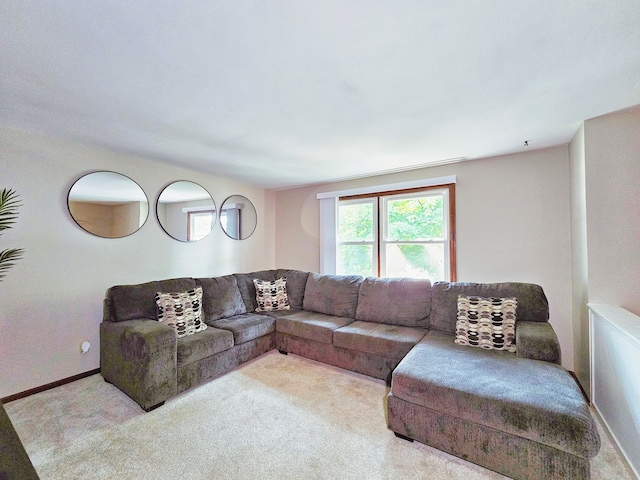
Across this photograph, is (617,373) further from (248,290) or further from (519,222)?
(248,290)

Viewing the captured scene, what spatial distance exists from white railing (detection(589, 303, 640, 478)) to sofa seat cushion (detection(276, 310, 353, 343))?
199cm

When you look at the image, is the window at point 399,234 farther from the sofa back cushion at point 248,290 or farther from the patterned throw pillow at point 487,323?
the sofa back cushion at point 248,290

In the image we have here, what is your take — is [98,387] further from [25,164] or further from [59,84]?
[59,84]

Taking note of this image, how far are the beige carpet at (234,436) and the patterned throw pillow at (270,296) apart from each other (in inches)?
44.6

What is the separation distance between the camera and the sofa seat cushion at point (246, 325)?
2822 mm

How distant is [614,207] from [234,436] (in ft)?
10.4

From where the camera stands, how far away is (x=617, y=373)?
5.46ft

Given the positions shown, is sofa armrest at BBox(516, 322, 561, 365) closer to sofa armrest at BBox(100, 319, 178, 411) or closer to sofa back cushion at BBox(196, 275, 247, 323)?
sofa armrest at BBox(100, 319, 178, 411)

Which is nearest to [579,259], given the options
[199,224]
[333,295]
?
[333,295]

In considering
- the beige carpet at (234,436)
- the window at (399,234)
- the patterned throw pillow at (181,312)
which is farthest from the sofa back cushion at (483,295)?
the patterned throw pillow at (181,312)

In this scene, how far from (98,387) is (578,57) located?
4.11 m

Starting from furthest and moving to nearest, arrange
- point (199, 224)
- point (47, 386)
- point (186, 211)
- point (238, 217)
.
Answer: point (238, 217)
point (199, 224)
point (186, 211)
point (47, 386)

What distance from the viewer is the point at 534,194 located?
2.78 m

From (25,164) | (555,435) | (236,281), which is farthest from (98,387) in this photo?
(555,435)
